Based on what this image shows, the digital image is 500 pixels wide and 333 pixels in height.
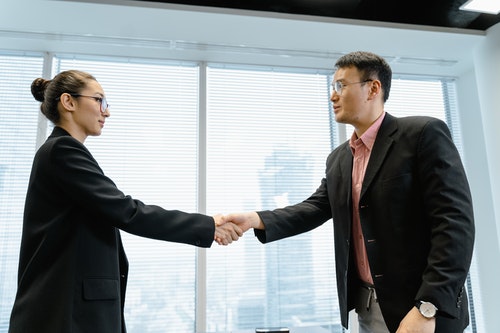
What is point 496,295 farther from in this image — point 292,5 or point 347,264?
point 292,5

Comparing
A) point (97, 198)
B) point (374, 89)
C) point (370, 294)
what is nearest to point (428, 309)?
point (370, 294)

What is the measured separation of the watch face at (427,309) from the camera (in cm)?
117

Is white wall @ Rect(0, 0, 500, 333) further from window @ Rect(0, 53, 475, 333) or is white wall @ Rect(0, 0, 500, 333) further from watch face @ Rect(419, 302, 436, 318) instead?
watch face @ Rect(419, 302, 436, 318)

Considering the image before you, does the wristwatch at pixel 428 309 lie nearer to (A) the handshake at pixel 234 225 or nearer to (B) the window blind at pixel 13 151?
(A) the handshake at pixel 234 225

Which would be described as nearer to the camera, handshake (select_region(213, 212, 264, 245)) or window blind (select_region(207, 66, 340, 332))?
handshake (select_region(213, 212, 264, 245))

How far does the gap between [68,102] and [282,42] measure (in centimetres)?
191

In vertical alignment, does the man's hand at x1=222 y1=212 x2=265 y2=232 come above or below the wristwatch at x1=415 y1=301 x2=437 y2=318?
above

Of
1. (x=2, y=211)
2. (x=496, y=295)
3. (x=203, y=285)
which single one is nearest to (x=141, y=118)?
(x=2, y=211)

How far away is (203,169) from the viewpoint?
3.07 m

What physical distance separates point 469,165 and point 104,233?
343 cm

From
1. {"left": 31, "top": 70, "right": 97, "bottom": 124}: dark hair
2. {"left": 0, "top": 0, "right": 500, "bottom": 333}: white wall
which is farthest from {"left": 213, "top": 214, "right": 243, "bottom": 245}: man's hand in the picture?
{"left": 0, "top": 0, "right": 500, "bottom": 333}: white wall

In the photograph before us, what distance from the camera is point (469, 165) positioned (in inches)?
141

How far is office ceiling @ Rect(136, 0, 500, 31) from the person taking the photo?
269cm

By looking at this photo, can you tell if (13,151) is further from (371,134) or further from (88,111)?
(371,134)
